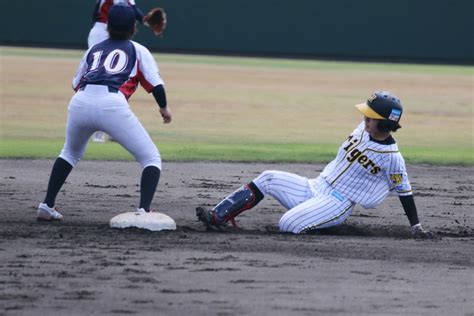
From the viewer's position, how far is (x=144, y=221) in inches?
249

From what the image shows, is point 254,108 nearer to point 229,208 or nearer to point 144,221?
point 229,208


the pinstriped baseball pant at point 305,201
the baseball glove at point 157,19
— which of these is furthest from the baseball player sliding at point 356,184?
the baseball glove at point 157,19

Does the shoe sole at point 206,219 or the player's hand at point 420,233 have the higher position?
the player's hand at point 420,233

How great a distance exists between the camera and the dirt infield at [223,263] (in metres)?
4.43

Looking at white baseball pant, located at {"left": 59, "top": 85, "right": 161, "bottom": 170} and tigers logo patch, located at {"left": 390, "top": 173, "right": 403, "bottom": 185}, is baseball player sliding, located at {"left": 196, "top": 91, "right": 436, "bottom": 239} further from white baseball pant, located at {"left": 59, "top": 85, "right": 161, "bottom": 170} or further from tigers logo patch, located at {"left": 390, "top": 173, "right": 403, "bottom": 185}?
white baseball pant, located at {"left": 59, "top": 85, "right": 161, "bottom": 170}

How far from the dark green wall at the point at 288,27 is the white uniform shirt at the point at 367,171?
21.5 m

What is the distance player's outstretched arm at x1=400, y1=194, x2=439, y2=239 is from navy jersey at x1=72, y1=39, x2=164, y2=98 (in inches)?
63.6

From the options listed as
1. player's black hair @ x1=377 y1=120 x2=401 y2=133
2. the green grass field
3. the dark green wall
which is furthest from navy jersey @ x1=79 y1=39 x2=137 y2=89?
the dark green wall

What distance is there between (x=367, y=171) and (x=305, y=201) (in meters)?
0.43

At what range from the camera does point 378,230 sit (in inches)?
272

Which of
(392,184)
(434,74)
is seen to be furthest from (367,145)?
(434,74)

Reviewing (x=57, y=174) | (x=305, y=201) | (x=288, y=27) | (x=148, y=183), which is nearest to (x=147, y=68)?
(x=148, y=183)

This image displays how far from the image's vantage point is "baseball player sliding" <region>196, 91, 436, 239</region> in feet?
20.8

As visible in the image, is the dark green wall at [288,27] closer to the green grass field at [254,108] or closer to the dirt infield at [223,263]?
→ the green grass field at [254,108]
